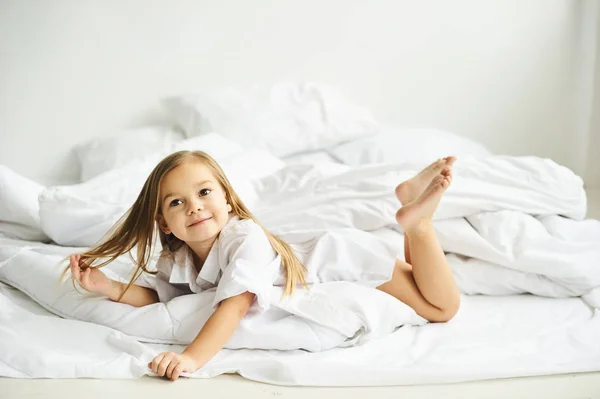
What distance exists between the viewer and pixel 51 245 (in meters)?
1.90

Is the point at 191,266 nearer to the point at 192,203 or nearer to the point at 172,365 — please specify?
the point at 192,203

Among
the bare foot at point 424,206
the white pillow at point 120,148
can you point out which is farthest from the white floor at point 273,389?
the white pillow at point 120,148

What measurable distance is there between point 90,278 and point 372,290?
0.58 m

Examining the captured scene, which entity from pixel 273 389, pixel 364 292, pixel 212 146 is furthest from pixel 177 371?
pixel 212 146

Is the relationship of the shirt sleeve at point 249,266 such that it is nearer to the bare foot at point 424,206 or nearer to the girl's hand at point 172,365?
the girl's hand at point 172,365

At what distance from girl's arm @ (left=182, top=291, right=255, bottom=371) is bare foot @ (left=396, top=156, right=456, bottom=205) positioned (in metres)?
0.46

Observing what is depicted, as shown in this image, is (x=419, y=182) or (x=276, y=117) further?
(x=276, y=117)

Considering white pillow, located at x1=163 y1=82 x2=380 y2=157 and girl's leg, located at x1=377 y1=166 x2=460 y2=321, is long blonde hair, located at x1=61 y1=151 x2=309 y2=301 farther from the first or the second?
white pillow, located at x1=163 y1=82 x2=380 y2=157

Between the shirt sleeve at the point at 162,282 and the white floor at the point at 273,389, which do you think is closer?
the white floor at the point at 273,389

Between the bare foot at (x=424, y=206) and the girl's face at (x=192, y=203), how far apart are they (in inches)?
15.0

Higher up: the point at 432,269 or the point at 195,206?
the point at 195,206

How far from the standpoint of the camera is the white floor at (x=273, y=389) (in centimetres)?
122

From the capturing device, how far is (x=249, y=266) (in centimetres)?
138

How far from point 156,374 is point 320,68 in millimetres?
1815
